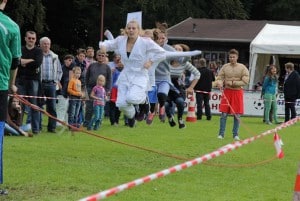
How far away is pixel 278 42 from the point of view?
27.8 meters

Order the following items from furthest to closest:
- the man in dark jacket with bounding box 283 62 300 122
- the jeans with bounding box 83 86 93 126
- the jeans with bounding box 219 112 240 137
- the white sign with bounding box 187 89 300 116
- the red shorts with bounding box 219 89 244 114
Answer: the white sign with bounding box 187 89 300 116 → the man in dark jacket with bounding box 283 62 300 122 → the jeans with bounding box 83 86 93 126 → the jeans with bounding box 219 112 240 137 → the red shorts with bounding box 219 89 244 114

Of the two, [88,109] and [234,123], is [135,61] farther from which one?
[88,109]

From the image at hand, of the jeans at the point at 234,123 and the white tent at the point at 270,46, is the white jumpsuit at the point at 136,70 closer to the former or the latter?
the jeans at the point at 234,123

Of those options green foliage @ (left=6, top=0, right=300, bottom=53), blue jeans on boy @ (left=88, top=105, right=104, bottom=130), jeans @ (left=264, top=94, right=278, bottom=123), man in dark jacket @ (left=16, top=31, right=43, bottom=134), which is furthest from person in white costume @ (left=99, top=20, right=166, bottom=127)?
green foliage @ (left=6, top=0, right=300, bottom=53)

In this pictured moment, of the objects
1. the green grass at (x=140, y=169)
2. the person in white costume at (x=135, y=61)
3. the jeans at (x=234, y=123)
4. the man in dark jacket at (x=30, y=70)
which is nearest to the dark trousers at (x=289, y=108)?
the green grass at (x=140, y=169)

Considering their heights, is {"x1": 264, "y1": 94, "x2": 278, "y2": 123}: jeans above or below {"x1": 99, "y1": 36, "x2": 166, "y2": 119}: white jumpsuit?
below

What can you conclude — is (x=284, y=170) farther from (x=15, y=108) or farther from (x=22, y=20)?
(x=22, y=20)

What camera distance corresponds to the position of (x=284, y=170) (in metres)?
10.7

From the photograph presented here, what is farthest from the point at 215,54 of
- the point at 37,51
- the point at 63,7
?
the point at 37,51

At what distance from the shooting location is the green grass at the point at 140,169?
8.34m

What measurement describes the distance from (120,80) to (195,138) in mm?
4676

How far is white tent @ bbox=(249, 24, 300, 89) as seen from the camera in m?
27.5

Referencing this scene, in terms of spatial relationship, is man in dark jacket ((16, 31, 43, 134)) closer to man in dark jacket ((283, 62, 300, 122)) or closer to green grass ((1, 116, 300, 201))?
green grass ((1, 116, 300, 201))

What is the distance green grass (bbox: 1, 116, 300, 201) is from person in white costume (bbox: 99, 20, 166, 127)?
3.21 feet
